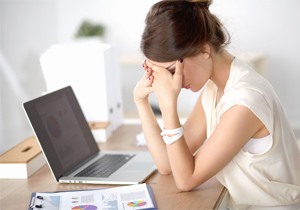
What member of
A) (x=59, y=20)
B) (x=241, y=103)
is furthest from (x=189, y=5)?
(x=59, y=20)

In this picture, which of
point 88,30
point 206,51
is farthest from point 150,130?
point 88,30

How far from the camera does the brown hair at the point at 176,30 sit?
1505 millimetres

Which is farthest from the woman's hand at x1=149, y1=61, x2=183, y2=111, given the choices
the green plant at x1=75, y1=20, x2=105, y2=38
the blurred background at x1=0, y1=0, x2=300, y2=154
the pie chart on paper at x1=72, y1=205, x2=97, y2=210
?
the green plant at x1=75, y1=20, x2=105, y2=38

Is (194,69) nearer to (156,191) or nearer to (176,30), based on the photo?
(176,30)

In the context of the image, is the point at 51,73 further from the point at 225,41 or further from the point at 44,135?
the point at 225,41

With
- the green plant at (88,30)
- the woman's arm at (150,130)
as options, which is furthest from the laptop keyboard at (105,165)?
the green plant at (88,30)

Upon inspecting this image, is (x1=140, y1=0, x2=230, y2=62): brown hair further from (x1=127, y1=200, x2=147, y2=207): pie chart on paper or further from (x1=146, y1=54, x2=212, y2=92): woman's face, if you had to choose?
(x1=127, y1=200, x2=147, y2=207): pie chart on paper

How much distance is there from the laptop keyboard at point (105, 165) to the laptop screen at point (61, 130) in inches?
2.2

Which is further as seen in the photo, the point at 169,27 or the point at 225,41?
the point at 225,41

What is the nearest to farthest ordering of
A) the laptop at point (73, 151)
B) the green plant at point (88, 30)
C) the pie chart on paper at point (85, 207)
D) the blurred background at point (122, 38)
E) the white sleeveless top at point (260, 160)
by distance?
1. the pie chart on paper at point (85, 207)
2. the white sleeveless top at point (260, 160)
3. the laptop at point (73, 151)
4. the blurred background at point (122, 38)
5. the green plant at point (88, 30)

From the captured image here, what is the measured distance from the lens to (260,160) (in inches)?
60.9

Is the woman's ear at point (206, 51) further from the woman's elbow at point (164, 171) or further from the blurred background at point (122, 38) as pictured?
the blurred background at point (122, 38)

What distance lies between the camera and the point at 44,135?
1.72 meters

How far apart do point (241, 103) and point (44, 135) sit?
65 cm
